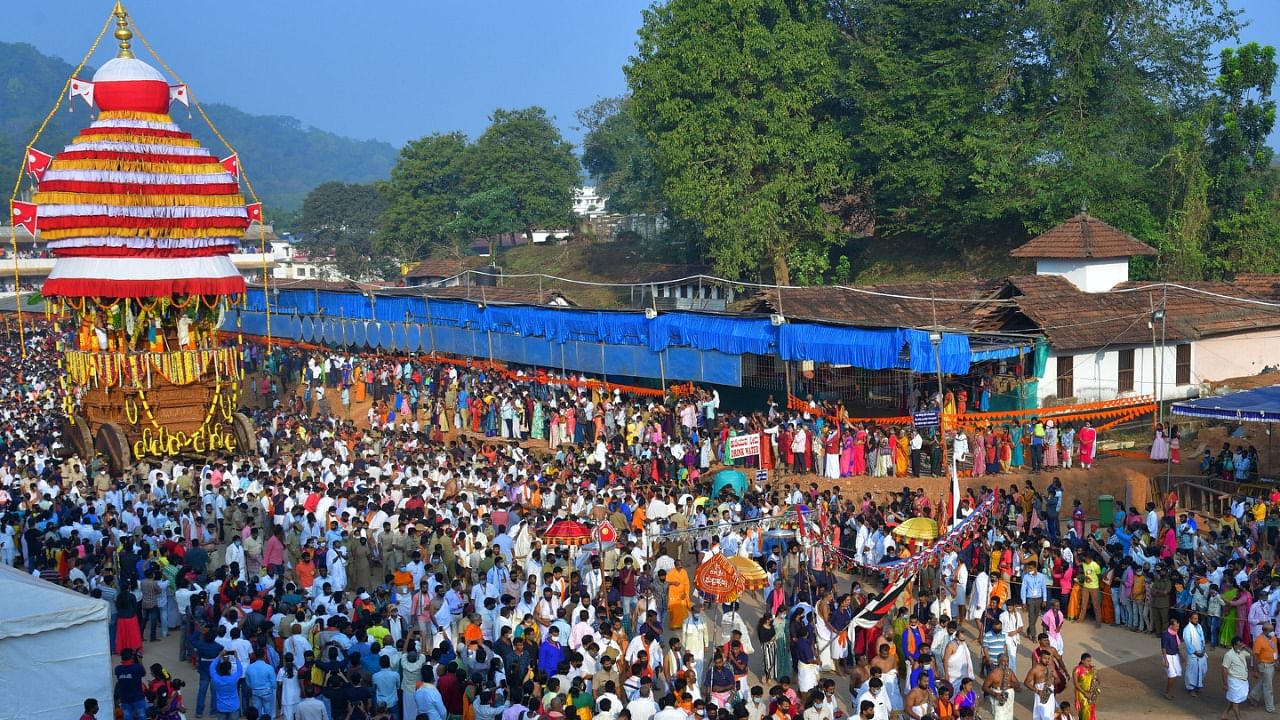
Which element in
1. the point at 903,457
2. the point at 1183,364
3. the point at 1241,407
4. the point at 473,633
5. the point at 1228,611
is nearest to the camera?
the point at 473,633

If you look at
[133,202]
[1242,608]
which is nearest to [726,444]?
[1242,608]

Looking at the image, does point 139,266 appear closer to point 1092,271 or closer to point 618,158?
point 1092,271

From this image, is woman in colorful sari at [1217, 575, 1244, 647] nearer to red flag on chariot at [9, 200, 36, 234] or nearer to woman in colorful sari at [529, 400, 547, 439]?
woman in colorful sari at [529, 400, 547, 439]

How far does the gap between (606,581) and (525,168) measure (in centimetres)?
5094

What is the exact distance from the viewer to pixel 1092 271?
29.3 metres

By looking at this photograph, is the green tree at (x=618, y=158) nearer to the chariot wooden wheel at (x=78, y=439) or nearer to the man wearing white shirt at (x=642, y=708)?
the chariot wooden wheel at (x=78, y=439)

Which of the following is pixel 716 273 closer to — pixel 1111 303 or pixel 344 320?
pixel 344 320

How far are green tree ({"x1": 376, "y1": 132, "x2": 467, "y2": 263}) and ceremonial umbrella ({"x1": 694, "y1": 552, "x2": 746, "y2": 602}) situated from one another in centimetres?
5272

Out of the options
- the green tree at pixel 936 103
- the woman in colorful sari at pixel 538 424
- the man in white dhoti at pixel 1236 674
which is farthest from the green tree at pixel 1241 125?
the man in white dhoti at pixel 1236 674

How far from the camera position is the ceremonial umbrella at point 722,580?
14.3 meters

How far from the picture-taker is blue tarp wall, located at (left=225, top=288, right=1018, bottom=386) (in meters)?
23.8

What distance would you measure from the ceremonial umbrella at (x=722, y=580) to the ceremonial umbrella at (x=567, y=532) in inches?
100

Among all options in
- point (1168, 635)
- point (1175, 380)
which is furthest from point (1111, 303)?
point (1168, 635)

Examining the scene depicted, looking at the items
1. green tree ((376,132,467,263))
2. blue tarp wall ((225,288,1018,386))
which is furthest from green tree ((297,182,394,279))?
blue tarp wall ((225,288,1018,386))
